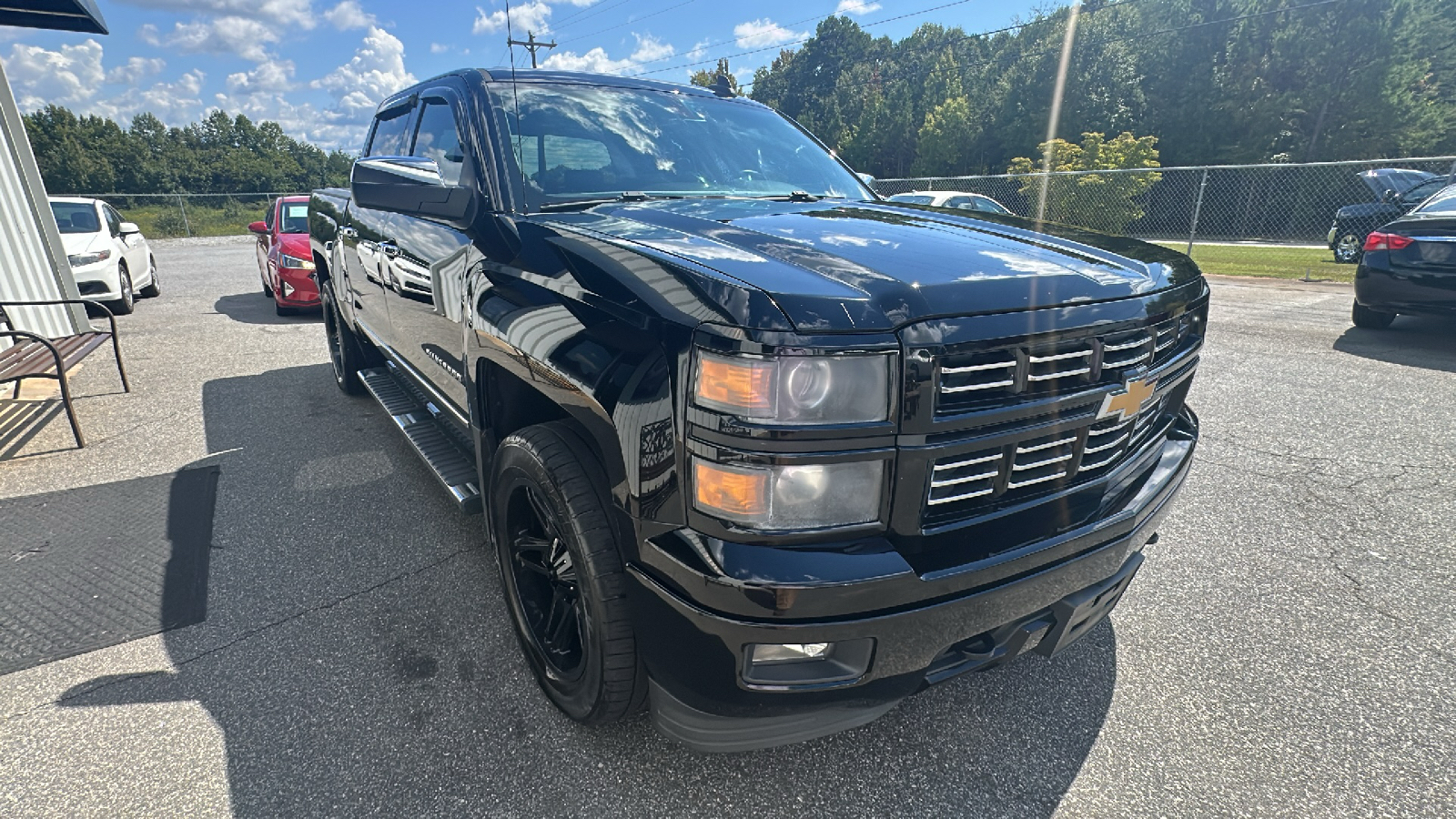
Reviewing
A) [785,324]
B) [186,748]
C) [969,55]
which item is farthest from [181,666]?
[969,55]

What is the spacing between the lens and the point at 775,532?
1.40 m

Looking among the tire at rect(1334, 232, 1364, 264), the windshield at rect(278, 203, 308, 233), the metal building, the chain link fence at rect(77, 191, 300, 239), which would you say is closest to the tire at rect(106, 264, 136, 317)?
the windshield at rect(278, 203, 308, 233)

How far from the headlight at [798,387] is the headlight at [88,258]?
1084 cm

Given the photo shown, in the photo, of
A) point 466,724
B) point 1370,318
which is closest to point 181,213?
point 466,724

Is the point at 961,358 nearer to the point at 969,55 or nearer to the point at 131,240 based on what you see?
the point at 131,240

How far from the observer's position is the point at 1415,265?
6145mm

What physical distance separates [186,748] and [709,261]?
1.98 m

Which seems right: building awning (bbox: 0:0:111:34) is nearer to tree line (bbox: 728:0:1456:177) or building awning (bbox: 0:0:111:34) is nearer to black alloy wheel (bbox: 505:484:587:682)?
black alloy wheel (bbox: 505:484:587:682)

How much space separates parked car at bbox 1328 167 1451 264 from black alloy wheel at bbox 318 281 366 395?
16940 millimetres

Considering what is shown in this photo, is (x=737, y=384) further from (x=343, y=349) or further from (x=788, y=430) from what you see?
(x=343, y=349)

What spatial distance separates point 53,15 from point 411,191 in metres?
7.60

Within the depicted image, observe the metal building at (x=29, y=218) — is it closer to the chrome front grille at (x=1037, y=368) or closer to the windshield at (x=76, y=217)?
the windshield at (x=76, y=217)

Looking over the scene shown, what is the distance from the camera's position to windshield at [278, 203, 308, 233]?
923 centimetres

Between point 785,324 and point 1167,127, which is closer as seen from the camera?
point 785,324
